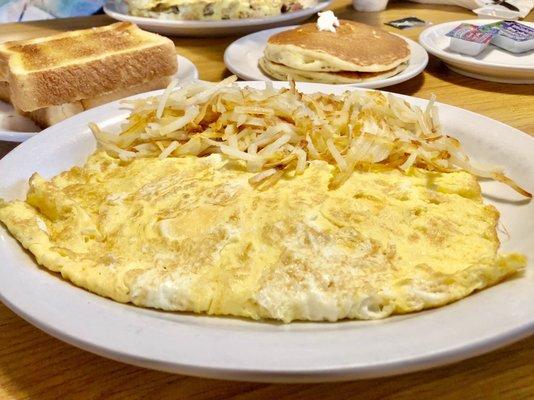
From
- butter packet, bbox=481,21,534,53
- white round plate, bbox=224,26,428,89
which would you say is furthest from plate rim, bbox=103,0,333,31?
butter packet, bbox=481,21,534,53

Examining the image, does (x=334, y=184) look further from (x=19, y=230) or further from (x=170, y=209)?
(x=19, y=230)

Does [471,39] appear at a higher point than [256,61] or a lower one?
higher

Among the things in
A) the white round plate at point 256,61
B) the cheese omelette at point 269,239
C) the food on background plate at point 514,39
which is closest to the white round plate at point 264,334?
the cheese omelette at point 269,239

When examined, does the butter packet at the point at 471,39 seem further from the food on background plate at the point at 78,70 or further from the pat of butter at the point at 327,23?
the food on background plate at the point at 78,70

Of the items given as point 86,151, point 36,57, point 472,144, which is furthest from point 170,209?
point 36,57

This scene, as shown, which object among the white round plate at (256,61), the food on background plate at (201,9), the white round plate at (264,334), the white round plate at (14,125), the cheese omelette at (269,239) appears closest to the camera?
the white round plate at (264,334)

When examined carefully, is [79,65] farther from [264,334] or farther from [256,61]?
[264,334]

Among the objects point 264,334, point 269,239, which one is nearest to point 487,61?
point 269,239

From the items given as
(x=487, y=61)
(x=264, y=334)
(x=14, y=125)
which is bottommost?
(x=14, y=125)
